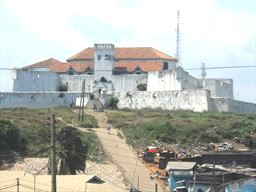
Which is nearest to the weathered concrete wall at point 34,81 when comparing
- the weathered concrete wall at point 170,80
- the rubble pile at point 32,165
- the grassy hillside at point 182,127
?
the weathered concrete wall at point 170,80

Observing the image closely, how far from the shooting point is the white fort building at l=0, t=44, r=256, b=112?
273 feet

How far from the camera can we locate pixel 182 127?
6788 centimetres

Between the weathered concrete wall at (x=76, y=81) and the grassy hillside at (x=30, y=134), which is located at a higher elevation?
the weathered concrete wall at (x=76, y=81)

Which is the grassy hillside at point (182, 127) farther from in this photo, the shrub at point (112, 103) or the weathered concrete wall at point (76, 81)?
the weathered concrete wall at point (76, 81)

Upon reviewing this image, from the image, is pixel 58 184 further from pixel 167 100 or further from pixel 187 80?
pixel 187 80

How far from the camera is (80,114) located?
243 feet

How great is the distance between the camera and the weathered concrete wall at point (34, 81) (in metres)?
87.1

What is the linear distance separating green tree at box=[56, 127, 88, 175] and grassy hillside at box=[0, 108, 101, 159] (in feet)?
17.3

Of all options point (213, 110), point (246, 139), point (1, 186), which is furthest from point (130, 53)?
point (1, 186)

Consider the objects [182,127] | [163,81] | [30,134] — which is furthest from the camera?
[163,81]

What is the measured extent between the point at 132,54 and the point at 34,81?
13856mm

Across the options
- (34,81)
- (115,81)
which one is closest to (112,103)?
(115,81)

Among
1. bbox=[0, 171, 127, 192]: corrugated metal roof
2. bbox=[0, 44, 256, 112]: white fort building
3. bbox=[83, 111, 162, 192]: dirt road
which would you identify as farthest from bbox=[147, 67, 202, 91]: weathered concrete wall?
bbox=[0, 171, 127, 192]: corrugated metal roof

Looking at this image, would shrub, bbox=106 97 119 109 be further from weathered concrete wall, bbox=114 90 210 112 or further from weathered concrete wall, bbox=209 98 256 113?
weathered concrete wall, bbox=209 98 256 113
